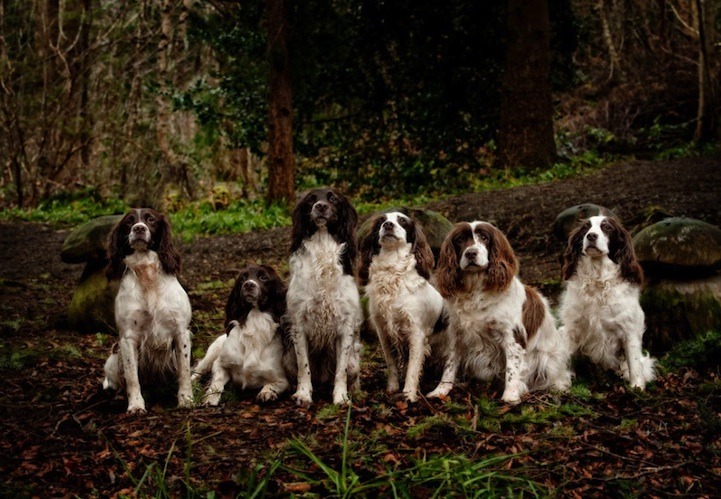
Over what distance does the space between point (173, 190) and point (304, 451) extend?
49.8 ft

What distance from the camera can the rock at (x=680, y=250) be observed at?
610 cm

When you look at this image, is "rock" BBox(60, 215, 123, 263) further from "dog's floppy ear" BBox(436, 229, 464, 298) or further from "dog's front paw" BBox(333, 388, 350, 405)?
"dog's floppy ear" BBox(436, 229, 464, 298)

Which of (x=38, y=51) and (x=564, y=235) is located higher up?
(x=38, y=51)

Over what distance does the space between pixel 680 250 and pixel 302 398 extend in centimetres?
347

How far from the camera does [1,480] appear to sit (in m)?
3.92

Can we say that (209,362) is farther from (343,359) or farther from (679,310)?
(679,310)

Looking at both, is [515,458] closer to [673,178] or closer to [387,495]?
[387,495]

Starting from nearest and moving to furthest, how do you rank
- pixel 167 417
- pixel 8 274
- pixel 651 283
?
pixel 167 417 < pixel 651 283 < pixel 8 274

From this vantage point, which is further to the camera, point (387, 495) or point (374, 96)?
point (374, 96)

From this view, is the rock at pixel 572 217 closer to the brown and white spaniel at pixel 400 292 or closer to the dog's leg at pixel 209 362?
the brown and white spaniel at pixel 400 292

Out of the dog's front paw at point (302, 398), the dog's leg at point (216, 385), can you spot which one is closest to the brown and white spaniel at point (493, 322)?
the dog's front paw at point (302, 398)

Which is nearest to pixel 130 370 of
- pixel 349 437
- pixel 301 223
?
pixel 301 223

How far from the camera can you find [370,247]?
211 inches

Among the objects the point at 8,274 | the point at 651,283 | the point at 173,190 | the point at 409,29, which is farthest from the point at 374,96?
the point at 651,283
